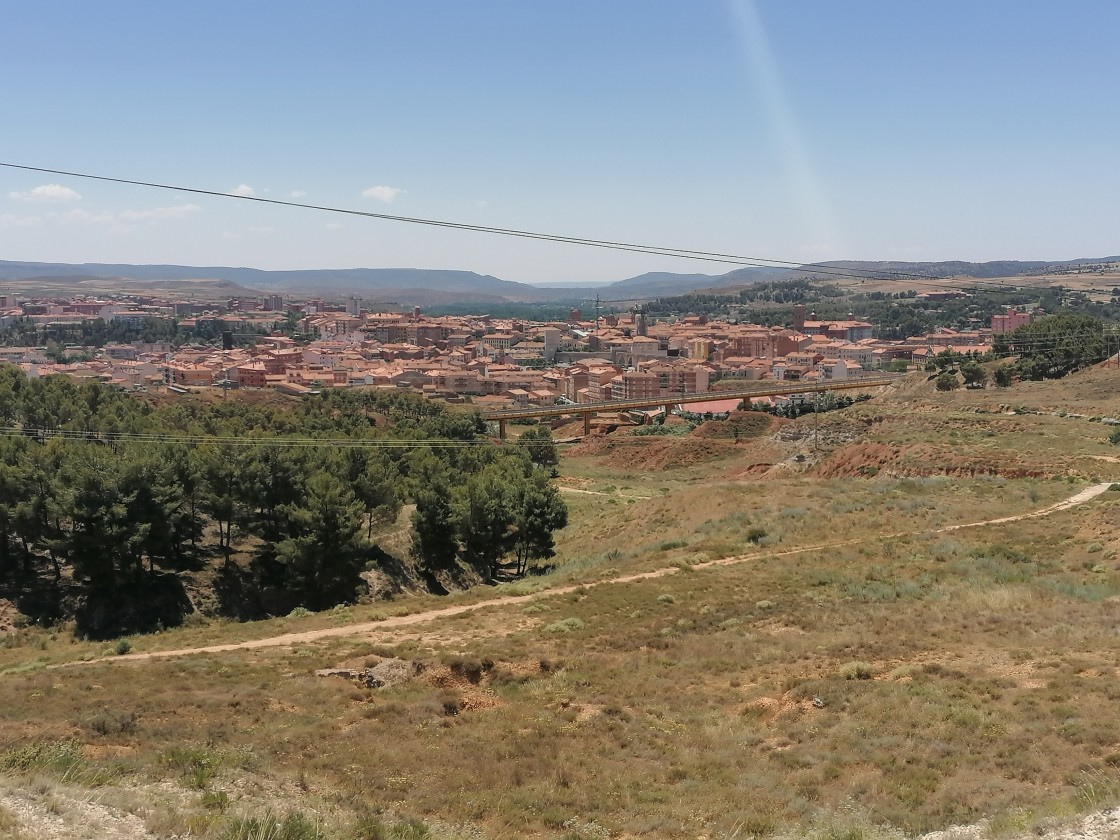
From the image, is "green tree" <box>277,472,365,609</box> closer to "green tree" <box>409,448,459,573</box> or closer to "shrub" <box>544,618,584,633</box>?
"green tree" <box>409,448,459,573</box>

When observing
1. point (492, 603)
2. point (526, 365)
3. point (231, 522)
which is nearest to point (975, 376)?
point (231, 522)

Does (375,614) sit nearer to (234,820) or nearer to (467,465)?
(234,820)

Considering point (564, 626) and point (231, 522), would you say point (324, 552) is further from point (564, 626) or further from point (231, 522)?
point (564, 626)

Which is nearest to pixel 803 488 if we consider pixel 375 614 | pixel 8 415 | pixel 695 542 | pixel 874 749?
pixel 695 542

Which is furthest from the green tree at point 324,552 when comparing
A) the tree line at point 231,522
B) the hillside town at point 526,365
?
the hillside town at point 526,365

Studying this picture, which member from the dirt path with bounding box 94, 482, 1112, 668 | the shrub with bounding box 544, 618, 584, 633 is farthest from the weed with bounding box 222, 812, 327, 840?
the dirt path with bounding box 94, 482, 1112, 668

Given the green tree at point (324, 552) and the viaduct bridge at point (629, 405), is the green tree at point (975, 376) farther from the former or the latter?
the green tree at point (324, 552)
